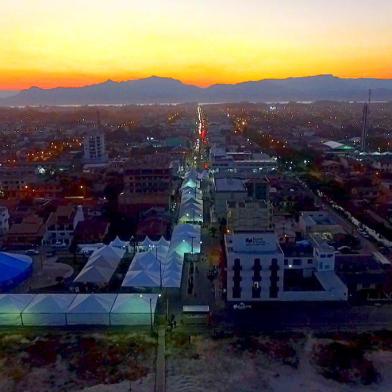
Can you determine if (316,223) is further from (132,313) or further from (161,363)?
(161,363)

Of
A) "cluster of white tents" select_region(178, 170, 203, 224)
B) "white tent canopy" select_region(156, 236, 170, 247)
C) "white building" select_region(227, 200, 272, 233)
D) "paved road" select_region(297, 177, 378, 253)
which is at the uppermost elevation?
"white building" select_region(227, 200, 272, 233)

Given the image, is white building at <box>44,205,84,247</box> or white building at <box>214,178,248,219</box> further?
white building at <box>214,178,248,219</box>

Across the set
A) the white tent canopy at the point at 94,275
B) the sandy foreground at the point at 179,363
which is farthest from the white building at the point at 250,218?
the sandy foreground at the point at 179,363

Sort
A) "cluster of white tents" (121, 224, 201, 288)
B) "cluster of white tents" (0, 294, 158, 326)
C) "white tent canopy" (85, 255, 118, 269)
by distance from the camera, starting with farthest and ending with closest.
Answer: "white tent canopy" (85, 255, 118, 269) < "cluster of white tents" (121, 224, 201, 288) < "cluster of white tents" (0, 294, 158, 326)

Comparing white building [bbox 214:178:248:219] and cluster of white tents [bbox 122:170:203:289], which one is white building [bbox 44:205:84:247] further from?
white building [bbox 214:178:248:219]

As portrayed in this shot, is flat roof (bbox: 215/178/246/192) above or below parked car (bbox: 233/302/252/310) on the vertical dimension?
above

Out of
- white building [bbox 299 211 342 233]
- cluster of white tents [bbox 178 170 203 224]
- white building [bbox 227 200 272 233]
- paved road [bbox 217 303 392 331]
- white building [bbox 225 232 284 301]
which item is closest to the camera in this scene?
paved road [bbox 217 303 392 331]

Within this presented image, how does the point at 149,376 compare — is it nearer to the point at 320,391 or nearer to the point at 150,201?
the point at 320,391

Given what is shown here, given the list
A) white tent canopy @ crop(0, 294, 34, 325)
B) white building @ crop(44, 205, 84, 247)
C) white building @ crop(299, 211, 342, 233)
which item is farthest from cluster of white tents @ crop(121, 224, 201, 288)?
white building @ crop(299, 211, 342, 233)
